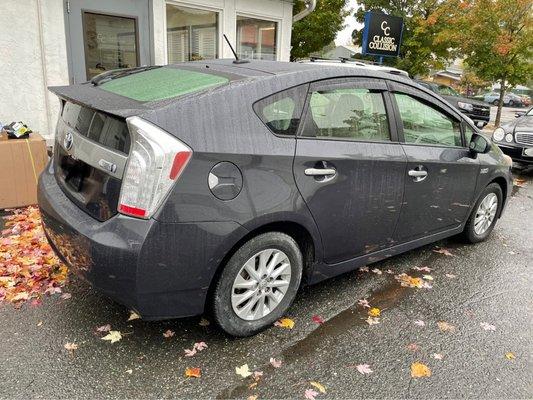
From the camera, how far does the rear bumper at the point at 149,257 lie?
7.01ft

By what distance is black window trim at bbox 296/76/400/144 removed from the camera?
267 centimetres

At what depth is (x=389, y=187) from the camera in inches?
123

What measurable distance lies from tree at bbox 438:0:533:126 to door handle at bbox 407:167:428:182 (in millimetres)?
13567

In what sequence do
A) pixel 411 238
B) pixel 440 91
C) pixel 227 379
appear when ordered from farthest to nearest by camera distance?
pixel 440 91 < pixel 411 238 < pixel 227 379

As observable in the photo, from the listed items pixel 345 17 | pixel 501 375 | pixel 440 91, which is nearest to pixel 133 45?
pixel 501 375

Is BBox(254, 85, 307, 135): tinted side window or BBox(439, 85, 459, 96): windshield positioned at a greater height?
BBox(254, 85, 307, 135): tinted side window

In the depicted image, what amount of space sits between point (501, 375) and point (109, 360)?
2278 mm

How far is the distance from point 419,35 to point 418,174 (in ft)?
67.6

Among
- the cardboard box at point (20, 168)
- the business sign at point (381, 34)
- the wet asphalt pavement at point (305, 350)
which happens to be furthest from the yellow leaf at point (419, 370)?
the business sign at point (381, 34)

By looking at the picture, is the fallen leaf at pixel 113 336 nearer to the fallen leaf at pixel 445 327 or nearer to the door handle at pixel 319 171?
the door handle at pixel 319 171

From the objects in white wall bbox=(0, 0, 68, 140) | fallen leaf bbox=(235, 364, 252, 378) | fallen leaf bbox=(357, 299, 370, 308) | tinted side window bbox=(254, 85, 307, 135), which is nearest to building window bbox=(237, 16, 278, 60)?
white wall bbox=(0, 0, 68, 140)

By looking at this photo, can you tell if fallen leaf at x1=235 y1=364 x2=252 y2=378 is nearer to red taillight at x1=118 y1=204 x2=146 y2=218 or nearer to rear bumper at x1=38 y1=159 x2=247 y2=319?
rear bumper at x1=38 y1=159 x2=247 y2=319

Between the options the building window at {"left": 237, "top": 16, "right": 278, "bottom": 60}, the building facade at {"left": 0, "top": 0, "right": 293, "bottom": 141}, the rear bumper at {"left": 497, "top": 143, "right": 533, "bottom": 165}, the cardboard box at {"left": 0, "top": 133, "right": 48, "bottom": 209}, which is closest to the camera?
the cardboard box at {"left": 0, "top": 133, "right": 48, "bottom": 209}

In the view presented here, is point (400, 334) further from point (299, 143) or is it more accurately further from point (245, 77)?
point (245, 77)
